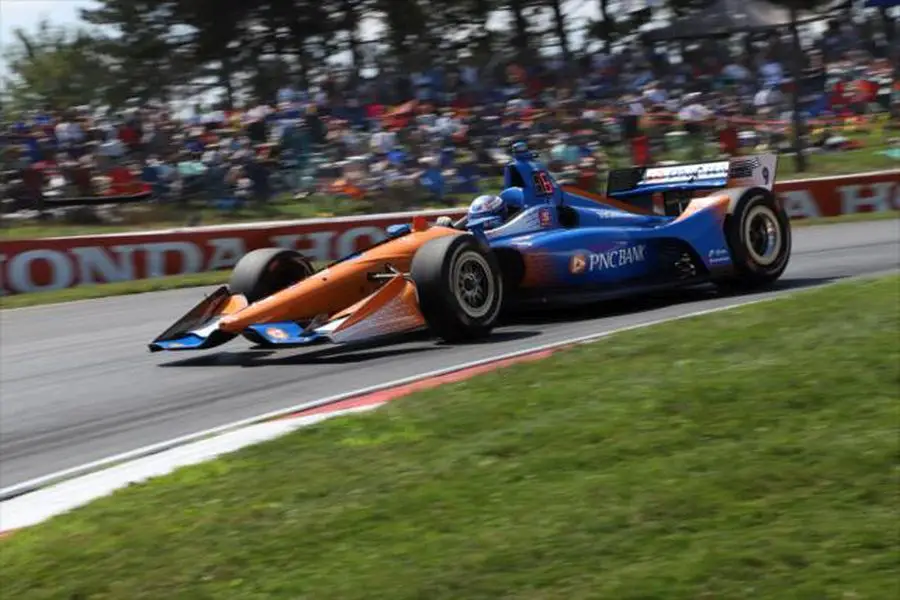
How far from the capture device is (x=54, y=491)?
5832 mm

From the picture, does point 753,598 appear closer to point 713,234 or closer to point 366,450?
point 366,450

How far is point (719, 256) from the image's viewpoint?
34.4ft

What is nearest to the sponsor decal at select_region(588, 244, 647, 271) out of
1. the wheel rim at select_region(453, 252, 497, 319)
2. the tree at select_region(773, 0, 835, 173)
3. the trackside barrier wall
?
the wheel rim at select_region(453, 252, 497, 319)

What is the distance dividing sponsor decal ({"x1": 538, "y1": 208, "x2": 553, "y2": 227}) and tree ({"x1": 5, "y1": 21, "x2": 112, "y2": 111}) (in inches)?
524

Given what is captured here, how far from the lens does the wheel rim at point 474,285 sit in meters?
8.90

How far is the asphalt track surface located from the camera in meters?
7.07

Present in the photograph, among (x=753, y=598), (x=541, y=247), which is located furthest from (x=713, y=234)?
(x=753, y=598)

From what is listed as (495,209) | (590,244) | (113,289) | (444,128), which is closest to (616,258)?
(590,244)

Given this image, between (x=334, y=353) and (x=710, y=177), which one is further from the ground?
(x=710, y=177)

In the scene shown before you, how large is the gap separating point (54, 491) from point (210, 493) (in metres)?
1.16

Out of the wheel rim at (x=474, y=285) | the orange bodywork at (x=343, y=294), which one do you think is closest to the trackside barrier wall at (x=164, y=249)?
the orange bodywork at (x=343, y=294)

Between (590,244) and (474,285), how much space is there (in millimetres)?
1149

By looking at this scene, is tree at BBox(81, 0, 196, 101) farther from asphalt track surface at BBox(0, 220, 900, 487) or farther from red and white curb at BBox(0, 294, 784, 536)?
red and white curb at BBox(0, 294, 784, 536)

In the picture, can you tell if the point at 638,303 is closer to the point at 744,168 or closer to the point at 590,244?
the point at 590,244
